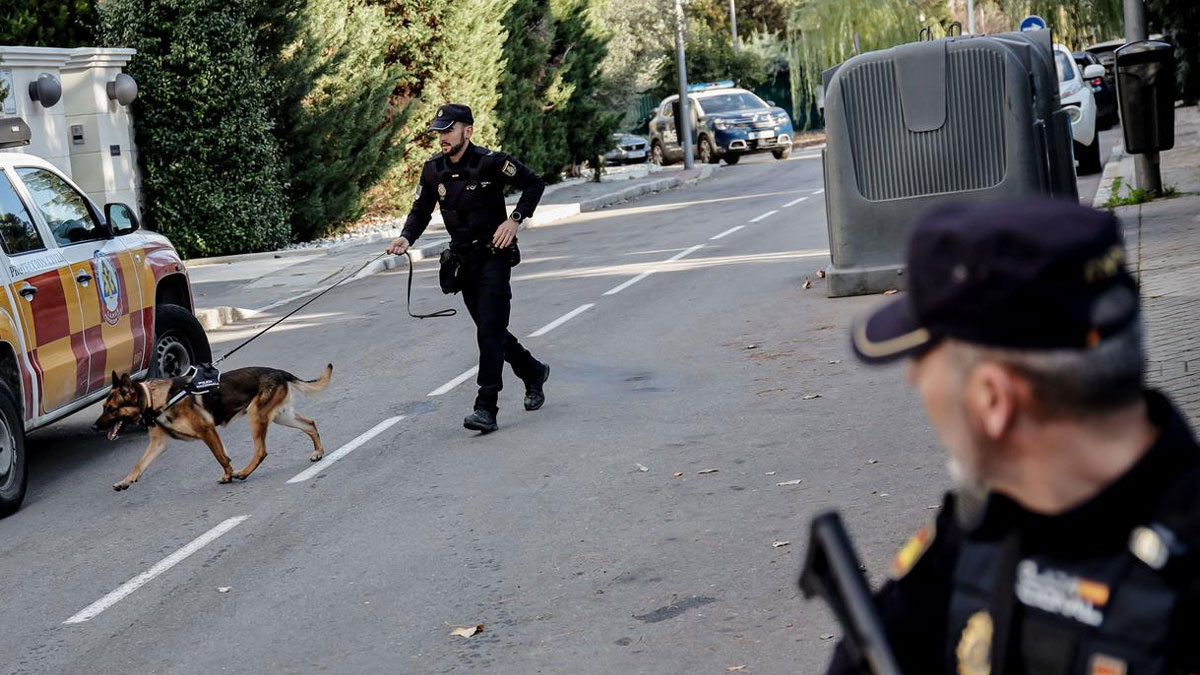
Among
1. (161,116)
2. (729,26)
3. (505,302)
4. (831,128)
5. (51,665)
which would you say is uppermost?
(729,26)

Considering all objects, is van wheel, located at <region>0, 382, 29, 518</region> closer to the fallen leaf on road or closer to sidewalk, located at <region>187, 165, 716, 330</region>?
the fallen leaf on road

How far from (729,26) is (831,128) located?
58395 mm

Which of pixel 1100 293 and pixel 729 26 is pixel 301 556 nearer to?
pixel 1100 293

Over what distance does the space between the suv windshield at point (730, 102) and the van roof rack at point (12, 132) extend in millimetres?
33189

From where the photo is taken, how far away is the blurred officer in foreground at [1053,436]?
1.68 metres

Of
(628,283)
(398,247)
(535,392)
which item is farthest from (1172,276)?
(628,283)

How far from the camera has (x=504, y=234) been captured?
9.31m

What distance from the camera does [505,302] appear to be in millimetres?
9570

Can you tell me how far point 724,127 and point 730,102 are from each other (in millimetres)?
1320

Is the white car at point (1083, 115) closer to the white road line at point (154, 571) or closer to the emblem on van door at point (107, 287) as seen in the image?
the emblem on van door at point (107, 287)

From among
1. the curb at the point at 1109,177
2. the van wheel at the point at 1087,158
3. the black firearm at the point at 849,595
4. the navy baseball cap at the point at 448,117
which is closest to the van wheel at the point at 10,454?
the navy baseball cap at the point at 448,117

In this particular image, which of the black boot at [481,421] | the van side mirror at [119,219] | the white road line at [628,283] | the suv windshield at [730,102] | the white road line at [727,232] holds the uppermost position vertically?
the suv windshield at [730,102]

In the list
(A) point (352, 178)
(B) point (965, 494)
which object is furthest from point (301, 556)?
(A) point (352, 178)

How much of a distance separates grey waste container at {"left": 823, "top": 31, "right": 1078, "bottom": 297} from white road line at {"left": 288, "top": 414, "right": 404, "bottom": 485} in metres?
4.40
